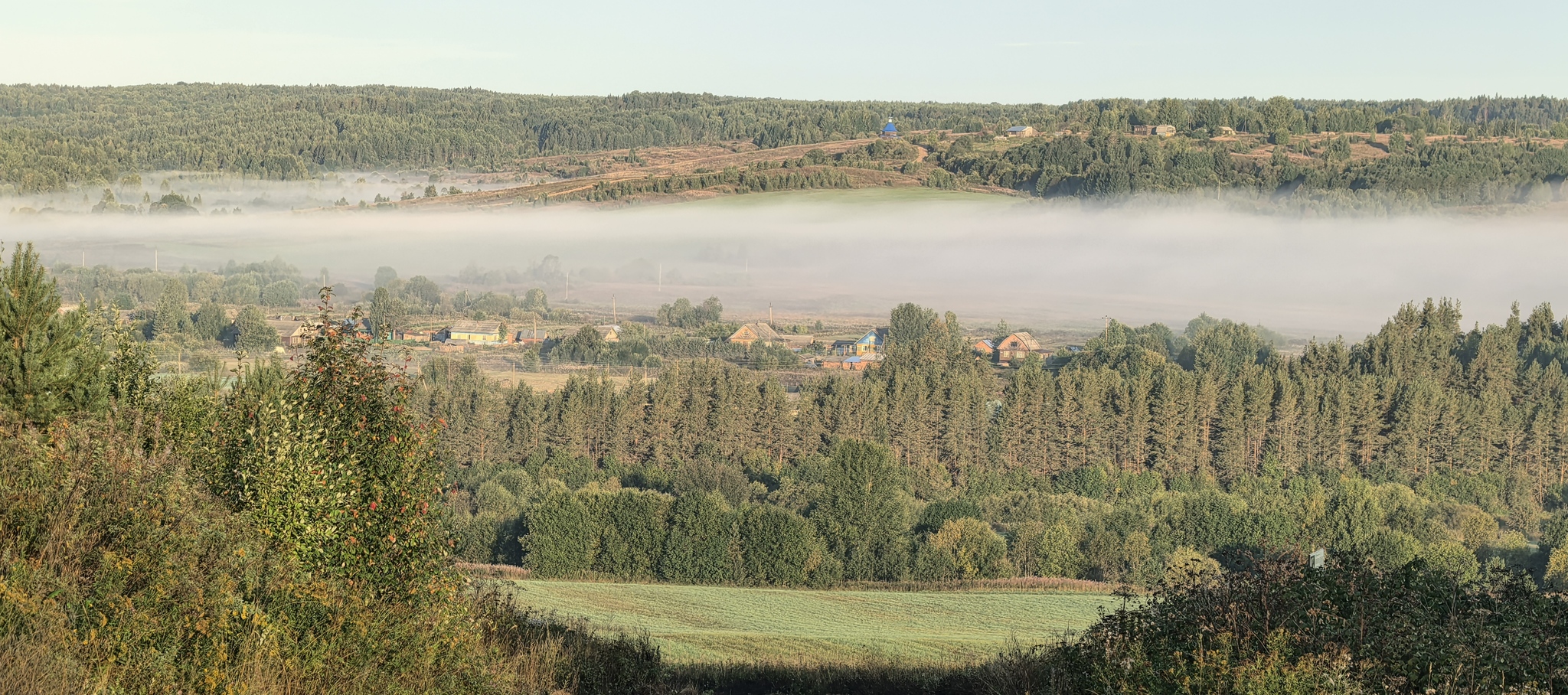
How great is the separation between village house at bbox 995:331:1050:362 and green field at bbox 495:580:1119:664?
11283cm

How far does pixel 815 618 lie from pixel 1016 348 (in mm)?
131079

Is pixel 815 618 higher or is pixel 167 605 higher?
pixel 167 605

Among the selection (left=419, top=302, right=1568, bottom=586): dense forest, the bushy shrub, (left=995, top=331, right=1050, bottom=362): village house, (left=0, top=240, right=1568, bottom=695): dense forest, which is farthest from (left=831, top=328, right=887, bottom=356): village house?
the bushy shrub

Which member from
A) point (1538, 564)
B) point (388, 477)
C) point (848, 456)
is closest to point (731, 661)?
point (388, 477)

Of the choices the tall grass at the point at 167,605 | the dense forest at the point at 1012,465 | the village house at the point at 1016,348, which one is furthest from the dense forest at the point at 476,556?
the village house at the point at 1016,348

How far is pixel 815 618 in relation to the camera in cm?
6147

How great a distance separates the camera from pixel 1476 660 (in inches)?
707

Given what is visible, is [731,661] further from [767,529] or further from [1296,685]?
[767,529]

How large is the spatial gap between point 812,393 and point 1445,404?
165ft

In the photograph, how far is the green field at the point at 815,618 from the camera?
44250mm

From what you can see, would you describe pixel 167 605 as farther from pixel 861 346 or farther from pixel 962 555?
pixel 861 346

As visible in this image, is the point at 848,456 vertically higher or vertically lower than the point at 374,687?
lower

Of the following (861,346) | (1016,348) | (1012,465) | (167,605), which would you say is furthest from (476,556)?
(1016,348)

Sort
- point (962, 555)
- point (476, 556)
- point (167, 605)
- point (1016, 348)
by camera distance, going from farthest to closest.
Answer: point (1016, 348) < point (962, 555) < point (476, 556) < point (167, 605)
